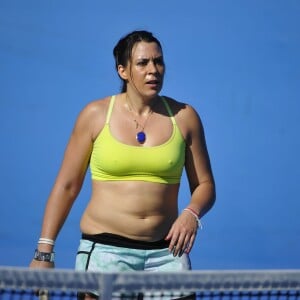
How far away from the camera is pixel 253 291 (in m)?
2.00

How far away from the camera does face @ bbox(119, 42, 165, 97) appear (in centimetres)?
272

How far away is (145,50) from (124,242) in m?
0.68

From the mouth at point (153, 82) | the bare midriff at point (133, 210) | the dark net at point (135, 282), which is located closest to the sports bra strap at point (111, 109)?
the mouth at point (153, 82)

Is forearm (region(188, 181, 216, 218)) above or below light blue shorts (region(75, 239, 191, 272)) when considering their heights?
above

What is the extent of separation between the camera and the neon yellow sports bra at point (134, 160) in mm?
2611

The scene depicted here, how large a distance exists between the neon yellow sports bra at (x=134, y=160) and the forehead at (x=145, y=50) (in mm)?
275

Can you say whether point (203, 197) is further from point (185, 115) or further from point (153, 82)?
point (153, 82)

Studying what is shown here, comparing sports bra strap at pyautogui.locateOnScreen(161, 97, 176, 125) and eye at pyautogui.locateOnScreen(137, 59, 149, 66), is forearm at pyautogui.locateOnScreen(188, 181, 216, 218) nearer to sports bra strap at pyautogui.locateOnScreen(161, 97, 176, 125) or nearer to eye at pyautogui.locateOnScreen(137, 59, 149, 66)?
sports bra strap at pyautogui.locateOnScreen(161, 97, 176, 125)

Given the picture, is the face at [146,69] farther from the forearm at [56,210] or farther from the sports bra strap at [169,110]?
the forearm at [56,210]

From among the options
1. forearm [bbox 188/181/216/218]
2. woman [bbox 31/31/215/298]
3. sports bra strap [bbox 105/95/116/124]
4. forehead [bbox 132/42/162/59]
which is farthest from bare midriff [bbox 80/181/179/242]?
forehead [bbox 132/42/162/59]

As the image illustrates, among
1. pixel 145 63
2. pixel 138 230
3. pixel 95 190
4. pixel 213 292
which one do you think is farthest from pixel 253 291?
pixel 145 63

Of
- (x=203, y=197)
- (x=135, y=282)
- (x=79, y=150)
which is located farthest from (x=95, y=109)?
(x=135, y=282)

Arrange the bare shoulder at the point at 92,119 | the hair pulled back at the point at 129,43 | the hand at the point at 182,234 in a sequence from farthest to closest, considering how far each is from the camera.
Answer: the hair pulled back at the point at 129,43 → the bare shoulder at the point at 92,119 → the hand at the point at 182,234

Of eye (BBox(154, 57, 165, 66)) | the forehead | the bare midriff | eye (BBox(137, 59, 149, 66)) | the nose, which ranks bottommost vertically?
the bare midriff
